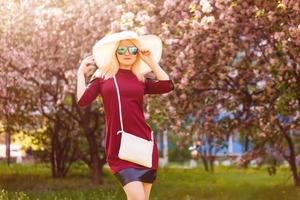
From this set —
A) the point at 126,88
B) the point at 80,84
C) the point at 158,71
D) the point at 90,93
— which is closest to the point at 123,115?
the point at 126,88

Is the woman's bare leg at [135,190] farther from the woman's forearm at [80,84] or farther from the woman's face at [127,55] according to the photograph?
the woman's face at [127,55]

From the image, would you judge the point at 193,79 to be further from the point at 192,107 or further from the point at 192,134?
the point at 192,134

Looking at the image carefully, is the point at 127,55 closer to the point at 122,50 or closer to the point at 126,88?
the point at 122,50

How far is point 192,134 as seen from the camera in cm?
1717

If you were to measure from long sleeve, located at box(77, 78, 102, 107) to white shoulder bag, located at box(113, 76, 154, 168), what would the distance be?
323 millimetres

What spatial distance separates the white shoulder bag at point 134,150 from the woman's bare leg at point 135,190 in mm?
205

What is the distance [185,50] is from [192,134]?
14.0ft

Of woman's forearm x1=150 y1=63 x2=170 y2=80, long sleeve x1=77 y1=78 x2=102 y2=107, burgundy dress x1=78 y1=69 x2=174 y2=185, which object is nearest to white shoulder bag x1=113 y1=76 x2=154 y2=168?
burgundy dress x1=78 y1=69 x2=174 y2=185

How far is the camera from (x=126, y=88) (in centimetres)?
639

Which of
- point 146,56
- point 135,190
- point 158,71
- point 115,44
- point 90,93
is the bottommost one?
point 135,190

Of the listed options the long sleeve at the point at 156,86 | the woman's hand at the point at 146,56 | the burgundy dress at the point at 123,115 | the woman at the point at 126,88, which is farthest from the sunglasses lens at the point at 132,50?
the long sleeve at the point at 156,86

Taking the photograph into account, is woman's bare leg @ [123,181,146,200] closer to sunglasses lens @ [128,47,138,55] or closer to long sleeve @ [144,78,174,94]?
long sleeve @ [144,78,174,94]

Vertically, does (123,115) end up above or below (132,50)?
below

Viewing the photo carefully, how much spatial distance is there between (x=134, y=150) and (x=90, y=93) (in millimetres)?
703
